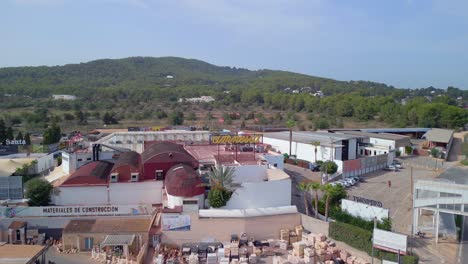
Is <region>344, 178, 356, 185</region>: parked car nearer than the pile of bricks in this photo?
No

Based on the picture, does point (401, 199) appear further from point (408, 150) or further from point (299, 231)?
point (408, 150)

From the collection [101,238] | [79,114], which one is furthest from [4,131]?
[101,238]

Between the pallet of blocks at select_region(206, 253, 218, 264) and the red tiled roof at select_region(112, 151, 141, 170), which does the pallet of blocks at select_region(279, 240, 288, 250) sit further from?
the red tiled roof at select_region(112, 151, 141, 170)

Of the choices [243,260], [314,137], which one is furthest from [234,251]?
[314,137]

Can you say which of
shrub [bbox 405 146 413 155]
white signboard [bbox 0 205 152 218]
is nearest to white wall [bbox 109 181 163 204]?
white signboard [bbox 0 205 152 218]

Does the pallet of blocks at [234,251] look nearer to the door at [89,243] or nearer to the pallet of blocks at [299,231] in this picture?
the pallet of blocks at [299,231]

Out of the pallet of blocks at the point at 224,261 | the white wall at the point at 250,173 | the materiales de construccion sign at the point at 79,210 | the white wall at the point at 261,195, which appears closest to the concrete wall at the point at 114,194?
the materiales de construccion sign at the point at 79,210
